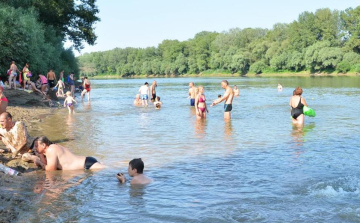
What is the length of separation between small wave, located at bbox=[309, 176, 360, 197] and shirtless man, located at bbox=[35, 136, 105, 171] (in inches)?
164

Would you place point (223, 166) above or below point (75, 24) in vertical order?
below

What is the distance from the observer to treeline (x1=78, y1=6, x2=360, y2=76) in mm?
89562

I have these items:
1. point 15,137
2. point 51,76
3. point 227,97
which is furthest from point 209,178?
point 51,76

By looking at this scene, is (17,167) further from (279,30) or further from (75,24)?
(279,30)

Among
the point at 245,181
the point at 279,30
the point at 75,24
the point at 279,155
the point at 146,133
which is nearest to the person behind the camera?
the point at 245,181

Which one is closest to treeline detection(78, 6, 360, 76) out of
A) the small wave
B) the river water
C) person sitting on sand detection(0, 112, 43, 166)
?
the river water

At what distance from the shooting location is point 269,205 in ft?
20.4

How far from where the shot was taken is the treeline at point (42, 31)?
25.0 m

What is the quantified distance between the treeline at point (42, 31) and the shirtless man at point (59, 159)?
1710 cm

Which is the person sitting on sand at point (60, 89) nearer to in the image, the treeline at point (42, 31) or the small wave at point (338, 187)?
the treeline at point (42, 31)

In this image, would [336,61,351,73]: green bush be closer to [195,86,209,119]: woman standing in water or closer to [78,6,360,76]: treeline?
[78,6,360,76]: treeline

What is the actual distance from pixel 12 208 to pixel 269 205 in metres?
3.63

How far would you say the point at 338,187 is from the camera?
6977 mm

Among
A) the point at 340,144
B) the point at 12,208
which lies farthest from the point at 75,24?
the point at 12,208
